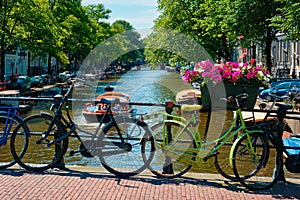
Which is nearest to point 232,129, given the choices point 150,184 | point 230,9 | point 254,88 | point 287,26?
point 150,184

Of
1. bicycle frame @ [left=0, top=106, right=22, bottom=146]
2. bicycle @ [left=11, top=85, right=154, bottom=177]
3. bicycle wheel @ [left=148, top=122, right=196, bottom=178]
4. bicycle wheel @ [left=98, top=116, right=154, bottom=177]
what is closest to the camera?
bicycle wheel @ [left=148, top=122, right=196, bottom=178]

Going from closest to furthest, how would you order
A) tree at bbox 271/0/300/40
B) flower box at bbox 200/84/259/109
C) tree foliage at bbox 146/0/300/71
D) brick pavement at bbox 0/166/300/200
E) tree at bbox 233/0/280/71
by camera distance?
brick pavement at bbox 0/166/300/200 < flower box at bbox 200/84/259/109 < tree at bbox 271/0/300/40 < tree foliage at bbox 146/0/300/71 < tree at bbox 233/0/280/71

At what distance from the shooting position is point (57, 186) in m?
6.34

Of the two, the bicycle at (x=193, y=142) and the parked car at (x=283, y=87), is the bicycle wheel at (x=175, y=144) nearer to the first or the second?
the bicycle at (x=193, y=142)

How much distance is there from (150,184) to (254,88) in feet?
34.5

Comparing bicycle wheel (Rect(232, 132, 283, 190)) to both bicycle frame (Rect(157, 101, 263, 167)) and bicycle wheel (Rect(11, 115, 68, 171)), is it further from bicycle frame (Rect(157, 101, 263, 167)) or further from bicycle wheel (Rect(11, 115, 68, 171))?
bicycle wheel (Rect(11, 115, 68, 171))

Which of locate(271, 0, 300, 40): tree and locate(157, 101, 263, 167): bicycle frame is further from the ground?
locate(271, 0, 300, 40): tree

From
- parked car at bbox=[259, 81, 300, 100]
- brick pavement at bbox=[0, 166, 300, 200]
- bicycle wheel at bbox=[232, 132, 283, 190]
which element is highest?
parked car at bbox=[259, 81, 300, 100]

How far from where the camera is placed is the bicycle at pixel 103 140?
22.9ft

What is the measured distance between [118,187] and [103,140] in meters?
0.98

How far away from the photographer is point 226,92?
16438 mm

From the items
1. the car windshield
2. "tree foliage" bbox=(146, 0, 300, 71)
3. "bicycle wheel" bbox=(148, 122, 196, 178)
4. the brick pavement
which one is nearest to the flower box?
"tree foliage" bbox=(146, 0, 300, 71)

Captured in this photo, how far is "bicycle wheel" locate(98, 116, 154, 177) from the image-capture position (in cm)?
686

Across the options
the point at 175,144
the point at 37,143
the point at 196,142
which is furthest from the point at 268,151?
the point at 37,143
